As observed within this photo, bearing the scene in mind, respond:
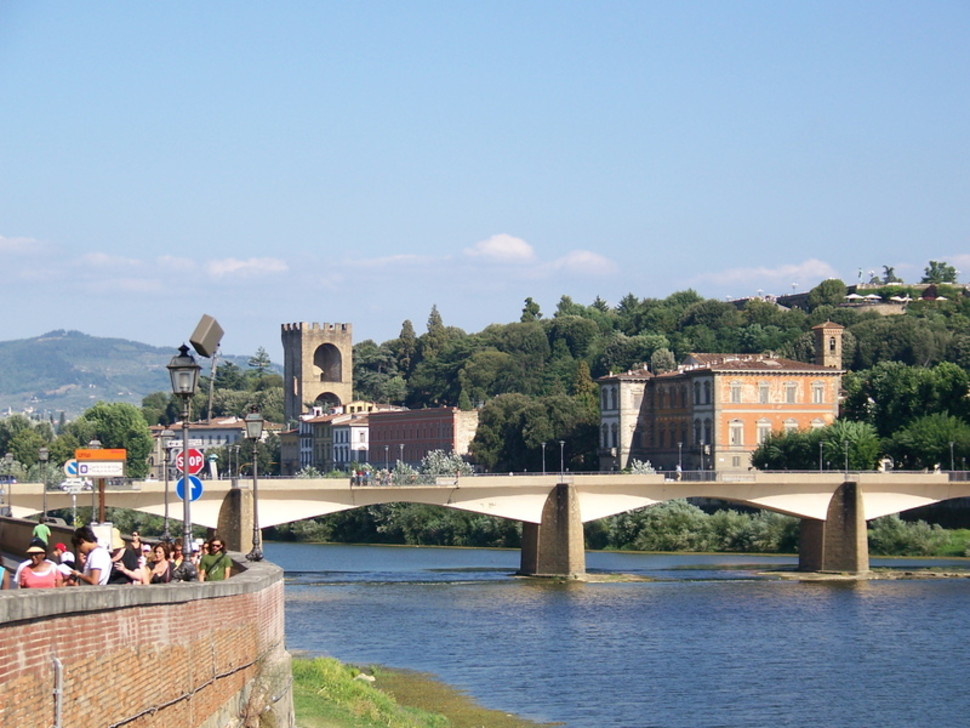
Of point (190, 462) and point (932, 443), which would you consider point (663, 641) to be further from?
point (932, 443)

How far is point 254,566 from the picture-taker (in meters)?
21.7

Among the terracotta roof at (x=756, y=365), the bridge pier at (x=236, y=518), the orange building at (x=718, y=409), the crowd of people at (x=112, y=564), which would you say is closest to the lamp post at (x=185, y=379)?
the crowd of people at (x=112, y=564)

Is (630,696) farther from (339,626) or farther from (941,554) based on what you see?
(941,554)

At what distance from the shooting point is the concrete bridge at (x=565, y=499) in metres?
60.7

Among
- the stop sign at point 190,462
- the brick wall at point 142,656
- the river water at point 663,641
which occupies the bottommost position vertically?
the river water at point 663,641

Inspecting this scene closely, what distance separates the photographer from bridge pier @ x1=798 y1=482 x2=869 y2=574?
6631 cm

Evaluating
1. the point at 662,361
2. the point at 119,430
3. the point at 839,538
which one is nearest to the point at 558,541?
the point at 839,538

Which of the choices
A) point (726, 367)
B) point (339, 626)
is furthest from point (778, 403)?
point (339, 626)

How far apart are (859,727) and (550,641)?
13.8 meters

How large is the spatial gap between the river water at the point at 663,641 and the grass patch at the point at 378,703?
845mm

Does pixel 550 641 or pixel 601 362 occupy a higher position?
pixel 601 362

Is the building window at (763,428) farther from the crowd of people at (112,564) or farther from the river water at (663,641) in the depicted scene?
the crowd of people at (112,564)

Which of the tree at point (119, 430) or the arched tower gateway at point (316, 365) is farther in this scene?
the arched tower gateway at point (316, 365)

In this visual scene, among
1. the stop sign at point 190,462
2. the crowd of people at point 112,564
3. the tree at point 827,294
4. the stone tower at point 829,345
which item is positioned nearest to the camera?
the crowd of people at point 112,564
